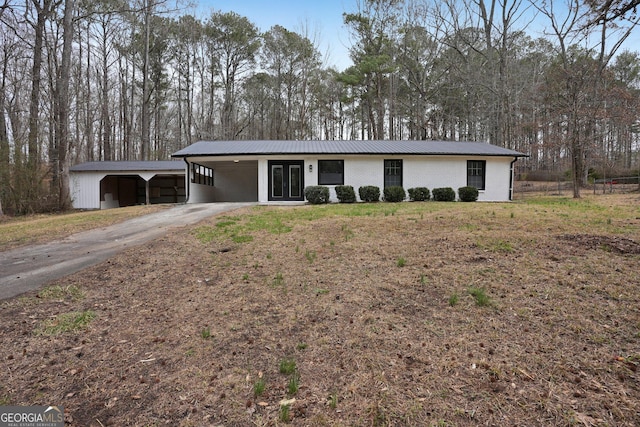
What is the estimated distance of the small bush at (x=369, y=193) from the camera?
46.1 ft

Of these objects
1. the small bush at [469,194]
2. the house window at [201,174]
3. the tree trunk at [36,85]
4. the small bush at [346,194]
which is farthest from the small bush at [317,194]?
the tree trunk at [36,85]

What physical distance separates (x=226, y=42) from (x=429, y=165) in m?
18.0

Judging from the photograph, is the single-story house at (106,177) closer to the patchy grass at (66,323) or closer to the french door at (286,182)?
the french door at (286,182)

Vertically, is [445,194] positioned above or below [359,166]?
below

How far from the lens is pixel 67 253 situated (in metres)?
5.95

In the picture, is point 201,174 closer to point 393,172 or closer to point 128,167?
point 128,167

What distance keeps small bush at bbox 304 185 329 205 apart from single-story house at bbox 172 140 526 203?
902 millimetres

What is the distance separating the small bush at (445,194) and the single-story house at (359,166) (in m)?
0.68

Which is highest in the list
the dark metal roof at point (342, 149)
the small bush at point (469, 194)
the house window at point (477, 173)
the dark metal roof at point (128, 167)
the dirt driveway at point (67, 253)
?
the dark metal roof at point (342, 149)

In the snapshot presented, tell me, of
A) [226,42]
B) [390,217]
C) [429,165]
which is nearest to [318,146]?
[429,165]

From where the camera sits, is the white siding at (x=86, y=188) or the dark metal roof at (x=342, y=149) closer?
the dark metal roof at (x=342, y=149)

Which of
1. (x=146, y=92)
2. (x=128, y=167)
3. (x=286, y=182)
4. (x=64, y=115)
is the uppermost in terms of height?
(x=146, y=92)

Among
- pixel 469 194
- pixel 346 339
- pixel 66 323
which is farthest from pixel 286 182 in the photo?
pixel 346 339

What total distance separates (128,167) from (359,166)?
42.1 ft
